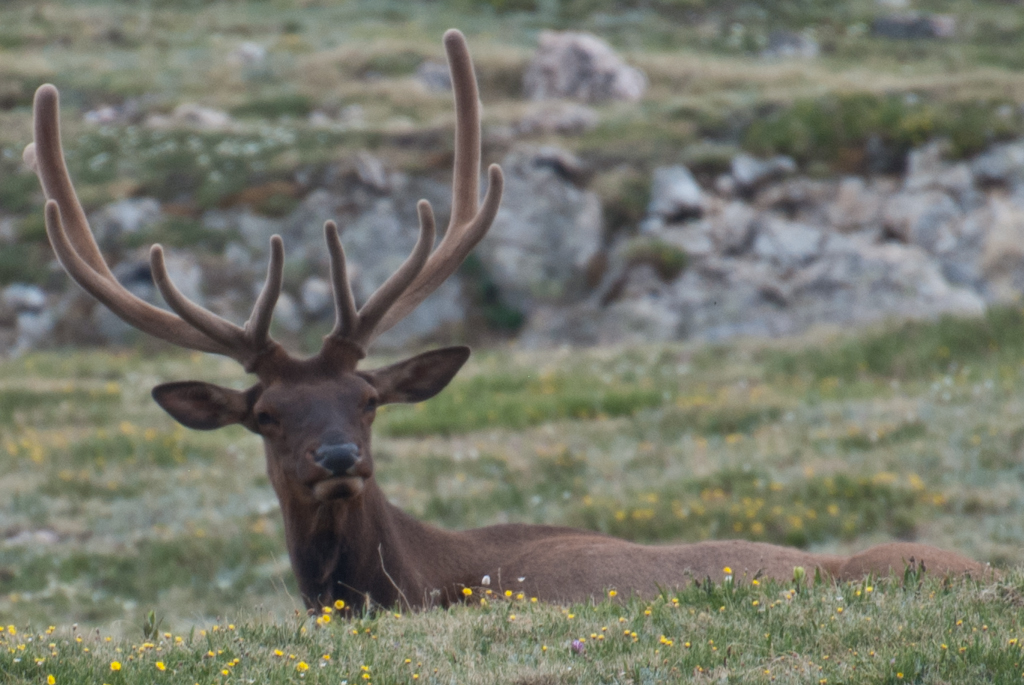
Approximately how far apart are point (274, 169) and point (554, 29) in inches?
674

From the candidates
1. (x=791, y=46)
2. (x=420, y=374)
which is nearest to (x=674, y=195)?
(x=420, y=374)

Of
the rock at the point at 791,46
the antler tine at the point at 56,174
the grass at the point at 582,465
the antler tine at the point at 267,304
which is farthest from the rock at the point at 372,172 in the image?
the antler tine at the point at 267,304

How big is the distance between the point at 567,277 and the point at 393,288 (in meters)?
14.3

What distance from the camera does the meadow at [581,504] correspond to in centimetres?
436

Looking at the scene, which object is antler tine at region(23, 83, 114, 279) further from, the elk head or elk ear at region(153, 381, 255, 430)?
elk ear at region(153, 381, 255, 430)

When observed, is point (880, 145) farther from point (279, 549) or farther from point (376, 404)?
point (376, 404)

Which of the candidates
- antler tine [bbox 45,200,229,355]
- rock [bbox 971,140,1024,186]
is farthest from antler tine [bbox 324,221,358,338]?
rock [bbox 971,140,1024,186]

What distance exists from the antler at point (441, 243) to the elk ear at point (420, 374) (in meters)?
0.20

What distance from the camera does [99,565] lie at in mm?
10289

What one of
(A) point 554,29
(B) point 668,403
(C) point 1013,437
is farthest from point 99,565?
(A) point 554,29

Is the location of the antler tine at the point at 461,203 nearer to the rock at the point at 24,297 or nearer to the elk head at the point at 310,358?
the elk head at the point at 310,358

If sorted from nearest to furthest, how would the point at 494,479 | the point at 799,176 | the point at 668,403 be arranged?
the point at 494,479, the point at 668,403, the point at 799,176

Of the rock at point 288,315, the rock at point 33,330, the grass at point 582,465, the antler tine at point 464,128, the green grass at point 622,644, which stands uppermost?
the antler tine at point 464,128

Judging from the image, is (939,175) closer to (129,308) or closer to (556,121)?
(556,121)
